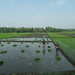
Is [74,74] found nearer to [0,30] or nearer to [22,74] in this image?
[22,74]

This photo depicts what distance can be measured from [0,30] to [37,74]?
4446 inches

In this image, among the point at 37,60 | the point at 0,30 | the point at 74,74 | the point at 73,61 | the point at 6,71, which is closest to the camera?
the point at 74,74

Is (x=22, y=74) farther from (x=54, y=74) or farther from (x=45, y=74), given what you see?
(x=54, y=74)

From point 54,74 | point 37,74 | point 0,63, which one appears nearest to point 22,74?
point 37,74

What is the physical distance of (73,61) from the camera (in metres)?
8.37

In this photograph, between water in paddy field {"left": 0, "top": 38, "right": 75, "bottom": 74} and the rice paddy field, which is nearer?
the rice paddy field

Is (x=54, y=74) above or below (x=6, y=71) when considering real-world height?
above

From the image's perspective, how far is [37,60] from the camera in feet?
30.3

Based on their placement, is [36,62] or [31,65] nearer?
[31,65]

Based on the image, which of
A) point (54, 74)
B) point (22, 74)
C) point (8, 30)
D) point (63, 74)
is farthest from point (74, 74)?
point (8, 30)

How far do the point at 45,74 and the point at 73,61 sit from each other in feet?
13.3

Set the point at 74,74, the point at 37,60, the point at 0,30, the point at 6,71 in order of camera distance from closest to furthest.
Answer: the point at 74,74
the point at 6,71
the point at 37,60
the point at 0,30

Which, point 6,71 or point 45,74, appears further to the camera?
point 6,71

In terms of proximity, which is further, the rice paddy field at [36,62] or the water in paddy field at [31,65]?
the water in paddy field at [31,65]
